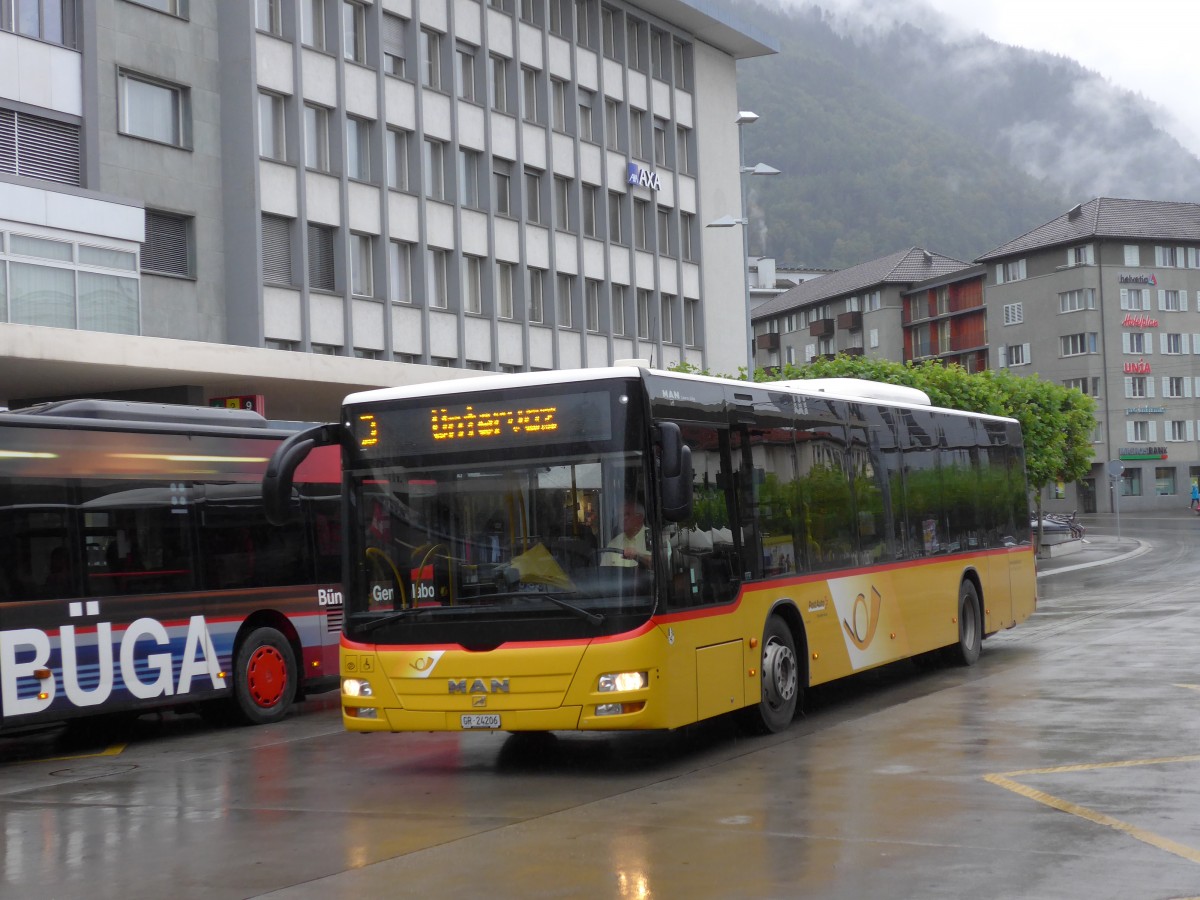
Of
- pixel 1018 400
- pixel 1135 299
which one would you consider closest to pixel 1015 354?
pixel 1135 299

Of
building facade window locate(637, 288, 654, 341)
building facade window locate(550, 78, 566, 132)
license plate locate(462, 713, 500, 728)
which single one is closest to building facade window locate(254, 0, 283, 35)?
building facade window locate(550, 78, 566, 132)

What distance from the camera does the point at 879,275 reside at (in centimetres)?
12369

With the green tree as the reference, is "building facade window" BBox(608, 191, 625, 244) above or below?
above

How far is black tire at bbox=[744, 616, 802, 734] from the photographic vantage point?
12.8 meters

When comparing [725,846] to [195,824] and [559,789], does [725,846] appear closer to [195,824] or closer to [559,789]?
[559,789]

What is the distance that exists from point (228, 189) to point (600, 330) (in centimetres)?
1579

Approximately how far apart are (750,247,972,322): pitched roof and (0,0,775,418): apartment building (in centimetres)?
6480

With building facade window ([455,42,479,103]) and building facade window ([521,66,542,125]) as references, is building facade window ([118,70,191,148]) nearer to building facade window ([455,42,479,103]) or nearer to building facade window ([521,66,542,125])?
building facade window ([455,42,479,103])

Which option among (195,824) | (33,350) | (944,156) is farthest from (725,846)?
(944,156)

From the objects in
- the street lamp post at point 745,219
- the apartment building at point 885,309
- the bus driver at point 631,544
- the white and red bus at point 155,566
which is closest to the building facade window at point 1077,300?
the apartment building at point 885,309

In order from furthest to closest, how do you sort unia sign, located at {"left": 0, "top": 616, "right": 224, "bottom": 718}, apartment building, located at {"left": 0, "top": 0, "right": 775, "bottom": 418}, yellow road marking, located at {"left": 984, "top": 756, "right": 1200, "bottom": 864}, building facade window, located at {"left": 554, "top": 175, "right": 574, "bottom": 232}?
1. building facade window, located at {"left": 554, "top": 175, "right": 574, "bottom": 232}
2. apartment building, located at {"left": 0, "top": 0, "right": 775, "bottom": 418}
3. unia sign, located at {"left": 0, "top": 616, "right": 224, "bottom": 718}
4. yellow road marking, located at {"left": 984, "top": 756, "right": 1200, "bottom": 864}

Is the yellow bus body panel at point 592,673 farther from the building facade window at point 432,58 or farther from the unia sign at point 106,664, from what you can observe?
the building facade window at point 432,58

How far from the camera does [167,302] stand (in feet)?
123

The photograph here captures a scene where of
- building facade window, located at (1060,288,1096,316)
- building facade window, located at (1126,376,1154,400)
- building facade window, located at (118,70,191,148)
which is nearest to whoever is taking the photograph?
building facade window, located at (118,70,191,148)
